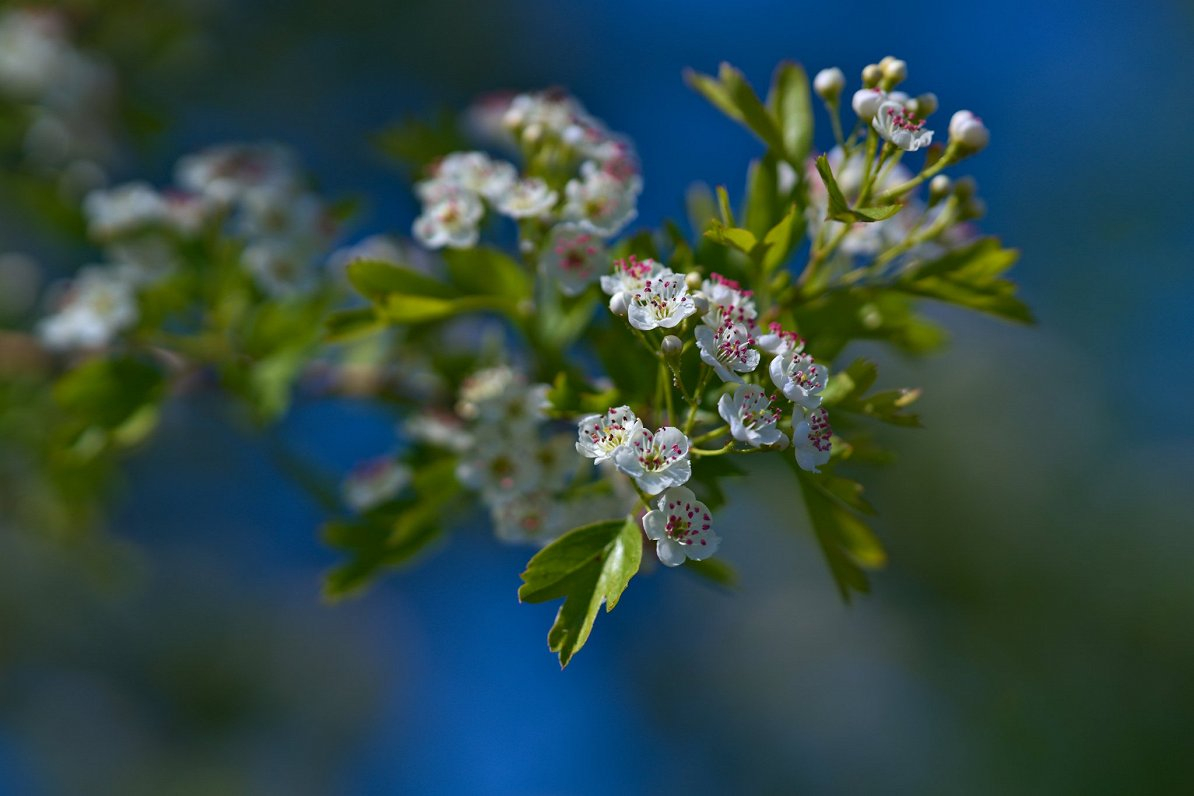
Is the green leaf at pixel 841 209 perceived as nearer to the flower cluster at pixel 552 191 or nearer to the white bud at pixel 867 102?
the white bud at pixel 867 102

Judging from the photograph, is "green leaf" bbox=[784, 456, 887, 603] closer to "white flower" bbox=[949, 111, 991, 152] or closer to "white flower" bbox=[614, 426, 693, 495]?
"white flower" bbox=[614, 426, 693, 495]

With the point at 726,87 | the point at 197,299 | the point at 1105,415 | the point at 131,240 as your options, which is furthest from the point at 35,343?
the point at 1105,415

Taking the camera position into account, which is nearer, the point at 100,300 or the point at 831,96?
the point at 831,96

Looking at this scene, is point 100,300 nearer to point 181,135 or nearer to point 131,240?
point 131,240

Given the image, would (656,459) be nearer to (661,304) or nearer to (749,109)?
(661,304)

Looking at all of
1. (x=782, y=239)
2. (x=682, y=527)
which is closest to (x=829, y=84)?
(x=782, y=239)
